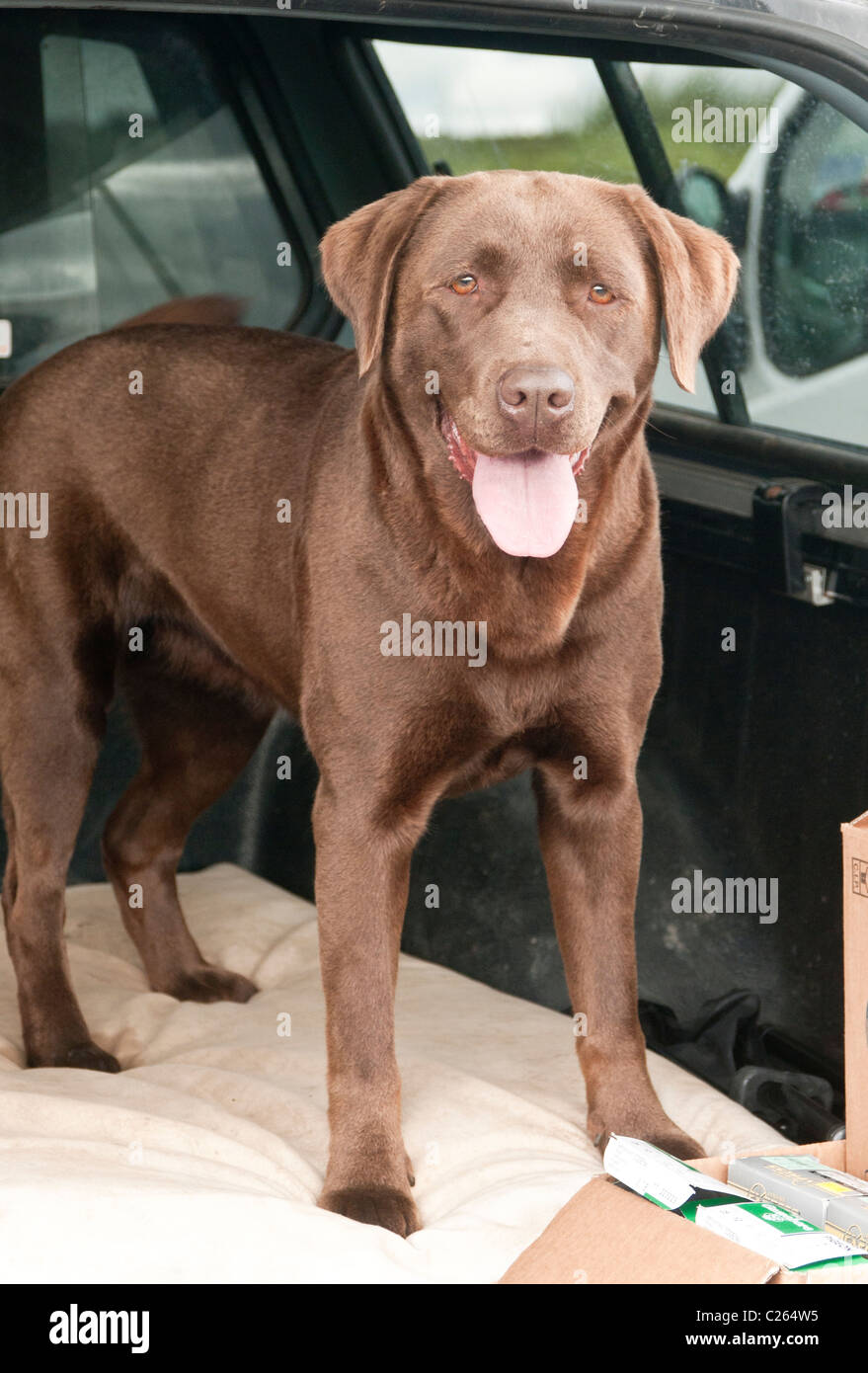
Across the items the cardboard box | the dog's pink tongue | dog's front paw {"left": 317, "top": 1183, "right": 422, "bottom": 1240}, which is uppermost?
the dog's pink tongue

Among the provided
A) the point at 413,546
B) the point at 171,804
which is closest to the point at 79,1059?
the point at 171,804

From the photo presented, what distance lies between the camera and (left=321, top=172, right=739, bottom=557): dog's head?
6.14ft

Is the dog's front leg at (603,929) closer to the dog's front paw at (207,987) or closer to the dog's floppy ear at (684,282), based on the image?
the dog's floppy ear at (684,282)

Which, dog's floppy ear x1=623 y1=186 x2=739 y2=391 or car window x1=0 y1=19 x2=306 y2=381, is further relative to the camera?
car window x1=0 y1=19 x2=306 y2=381

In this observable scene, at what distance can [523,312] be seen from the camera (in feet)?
6.32

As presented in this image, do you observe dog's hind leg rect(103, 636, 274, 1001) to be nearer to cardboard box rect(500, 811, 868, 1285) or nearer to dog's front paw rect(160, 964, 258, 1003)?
dog's front paw rect(160, 964, 258, 1003)

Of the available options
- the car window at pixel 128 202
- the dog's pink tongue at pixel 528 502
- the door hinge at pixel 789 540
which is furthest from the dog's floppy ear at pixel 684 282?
the car window at pixel 128 202

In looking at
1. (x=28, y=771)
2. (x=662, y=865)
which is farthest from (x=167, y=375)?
(x=662, y=865)

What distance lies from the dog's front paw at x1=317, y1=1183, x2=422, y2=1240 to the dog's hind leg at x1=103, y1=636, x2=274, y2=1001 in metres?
1.04

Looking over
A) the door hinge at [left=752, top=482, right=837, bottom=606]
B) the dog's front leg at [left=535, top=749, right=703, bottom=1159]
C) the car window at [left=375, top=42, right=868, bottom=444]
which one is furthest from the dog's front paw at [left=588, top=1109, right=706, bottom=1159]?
the car window at [left=375, top=42, right=868, bottom=444]

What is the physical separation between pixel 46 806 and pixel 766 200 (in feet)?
5.38

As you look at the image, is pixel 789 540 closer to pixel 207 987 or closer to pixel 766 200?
pixel 766 200

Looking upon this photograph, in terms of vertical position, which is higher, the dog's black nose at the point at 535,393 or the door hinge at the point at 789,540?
the dog's black nose at the point at 535,393

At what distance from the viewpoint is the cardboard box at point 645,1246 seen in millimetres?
1624
